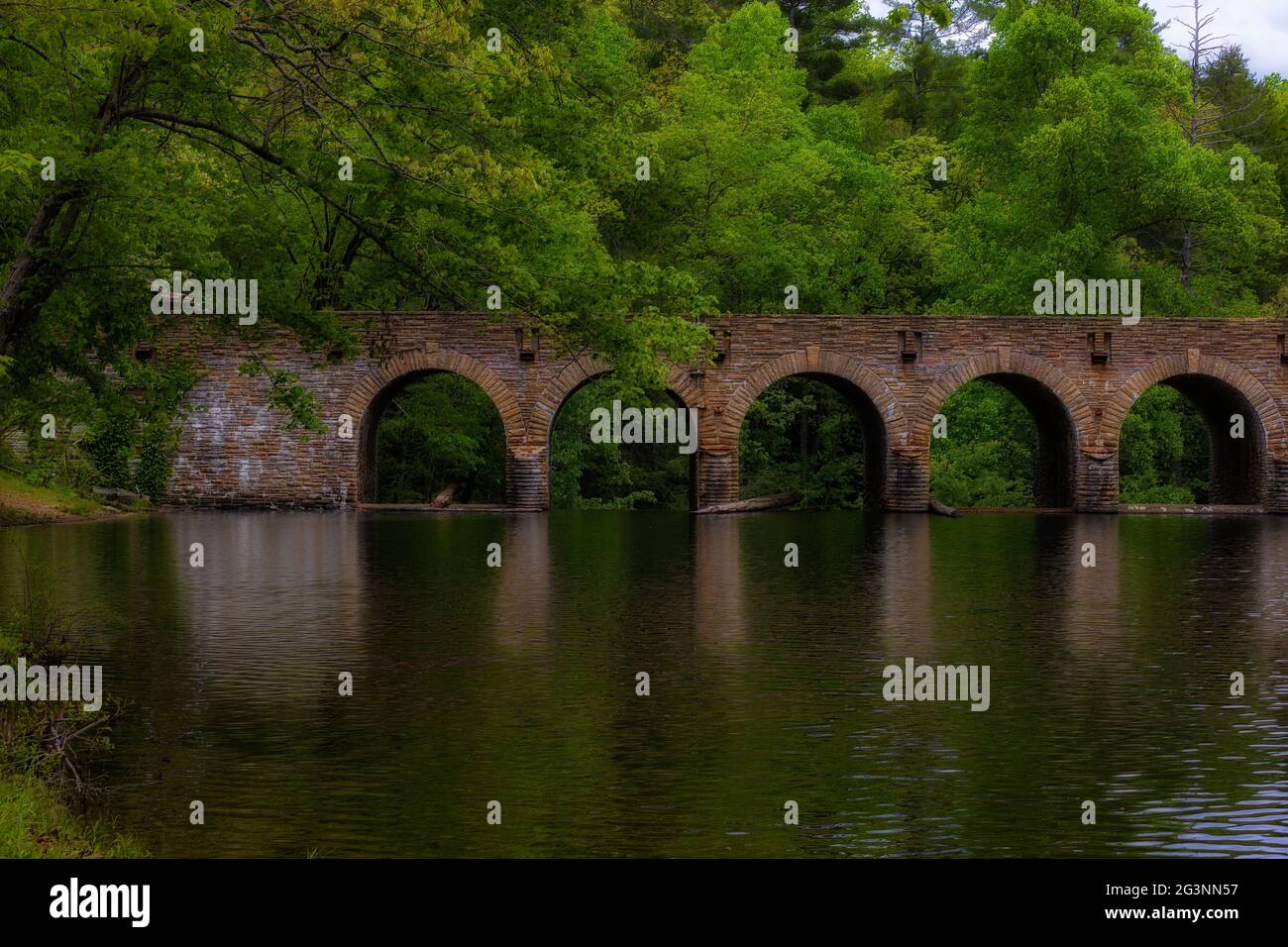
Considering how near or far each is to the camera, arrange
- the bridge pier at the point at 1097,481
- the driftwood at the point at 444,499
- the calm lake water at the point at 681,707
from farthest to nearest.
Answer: the driftwood at the point at 444,499 < the bridge pier at the point at 1097,481 < the calm lake water at the point at 681,707

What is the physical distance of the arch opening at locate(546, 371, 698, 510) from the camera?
152ft

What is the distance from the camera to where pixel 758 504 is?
43094 mm

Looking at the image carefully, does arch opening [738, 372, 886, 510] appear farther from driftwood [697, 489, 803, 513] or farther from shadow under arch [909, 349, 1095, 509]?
shadow under arch [909, 349, 1095, 509]

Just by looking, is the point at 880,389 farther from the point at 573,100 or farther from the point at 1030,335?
the point at 573,100

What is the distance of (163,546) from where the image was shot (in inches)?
1035

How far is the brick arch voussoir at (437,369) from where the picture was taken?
38125mm

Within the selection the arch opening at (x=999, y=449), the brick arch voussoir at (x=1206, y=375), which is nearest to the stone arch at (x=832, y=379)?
the arch opening at (x=999, y=449)
